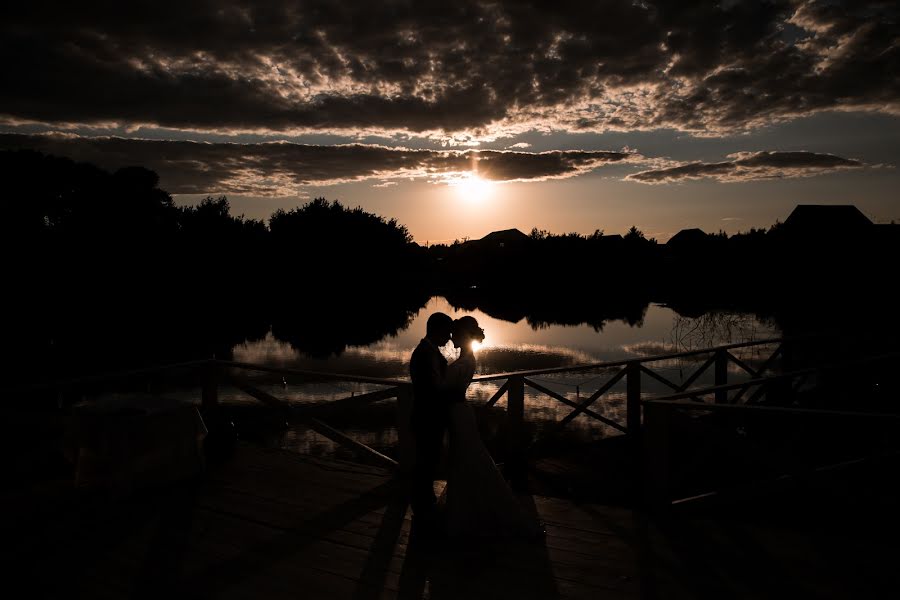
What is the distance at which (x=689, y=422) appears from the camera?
5551 mm

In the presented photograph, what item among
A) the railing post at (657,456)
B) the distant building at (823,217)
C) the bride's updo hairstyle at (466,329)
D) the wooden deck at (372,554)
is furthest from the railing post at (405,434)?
the distant building at (823,217)

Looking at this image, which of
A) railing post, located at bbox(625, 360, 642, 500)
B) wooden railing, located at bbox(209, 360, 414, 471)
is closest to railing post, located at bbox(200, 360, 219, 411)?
wooden railing, located at bbox(209, 360, 414, 471)

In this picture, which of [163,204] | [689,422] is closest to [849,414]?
[689,422]

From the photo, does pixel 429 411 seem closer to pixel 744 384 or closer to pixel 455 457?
pixel 455 457

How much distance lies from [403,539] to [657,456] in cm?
243

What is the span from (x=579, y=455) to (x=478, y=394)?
8047mm

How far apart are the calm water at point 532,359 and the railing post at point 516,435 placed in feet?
16.0

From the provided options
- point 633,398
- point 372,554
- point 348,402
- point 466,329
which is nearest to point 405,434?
point 348,402

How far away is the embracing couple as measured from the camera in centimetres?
509

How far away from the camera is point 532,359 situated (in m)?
27.0

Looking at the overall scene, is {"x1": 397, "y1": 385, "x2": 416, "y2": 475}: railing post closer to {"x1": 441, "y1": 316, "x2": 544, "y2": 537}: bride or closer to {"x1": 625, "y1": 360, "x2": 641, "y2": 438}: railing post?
{"x1": 441, "y1": 316, "x2": 544, "y2": 537}: bride

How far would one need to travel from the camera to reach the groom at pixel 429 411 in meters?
5.08

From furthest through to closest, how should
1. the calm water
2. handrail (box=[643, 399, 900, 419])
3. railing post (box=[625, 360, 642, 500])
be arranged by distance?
the calm water → railing post (box=[625, 360, 642, 500]) → handrail (box=[643, 399, 900, 419])

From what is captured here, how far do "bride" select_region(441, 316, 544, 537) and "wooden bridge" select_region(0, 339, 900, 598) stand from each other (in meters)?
0.17
